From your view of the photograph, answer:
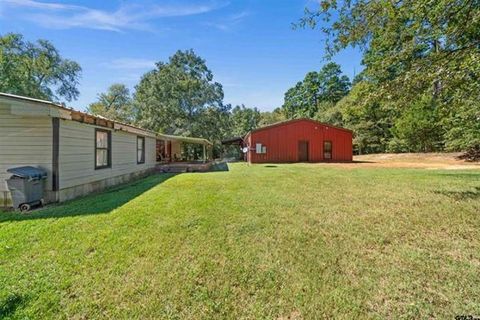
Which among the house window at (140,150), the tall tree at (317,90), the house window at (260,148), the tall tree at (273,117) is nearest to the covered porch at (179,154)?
the house window at (140,150)

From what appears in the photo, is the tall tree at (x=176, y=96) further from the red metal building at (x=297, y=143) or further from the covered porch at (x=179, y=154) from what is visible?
the red metal building at (x=297, y=143)

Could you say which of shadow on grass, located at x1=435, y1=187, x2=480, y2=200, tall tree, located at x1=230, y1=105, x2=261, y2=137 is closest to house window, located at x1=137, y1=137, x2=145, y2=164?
shadow on grass, located at x1=435, y1=187, x2=480, y2=200

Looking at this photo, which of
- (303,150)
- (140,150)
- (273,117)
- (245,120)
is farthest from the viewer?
(273,117)

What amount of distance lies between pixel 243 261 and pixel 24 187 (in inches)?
196

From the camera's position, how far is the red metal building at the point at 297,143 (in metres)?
22.3

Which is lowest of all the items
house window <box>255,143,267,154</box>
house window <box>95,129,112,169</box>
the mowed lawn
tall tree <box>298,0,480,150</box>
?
the mowed lawn

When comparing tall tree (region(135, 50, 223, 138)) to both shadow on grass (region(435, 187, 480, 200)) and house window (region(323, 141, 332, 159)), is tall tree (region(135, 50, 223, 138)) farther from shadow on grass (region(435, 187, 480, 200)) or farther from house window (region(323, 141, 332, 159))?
shadow on grass (region(435, 187, 480, 200))

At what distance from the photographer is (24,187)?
5574 mm

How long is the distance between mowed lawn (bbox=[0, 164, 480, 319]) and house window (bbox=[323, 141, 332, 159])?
694 inches

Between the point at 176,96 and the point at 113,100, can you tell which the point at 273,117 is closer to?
the point at 176,96

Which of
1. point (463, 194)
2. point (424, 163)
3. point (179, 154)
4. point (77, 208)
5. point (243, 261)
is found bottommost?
point (243, 261)

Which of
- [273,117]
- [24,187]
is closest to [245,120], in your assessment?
[273,117]

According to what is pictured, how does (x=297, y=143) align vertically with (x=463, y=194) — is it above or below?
above

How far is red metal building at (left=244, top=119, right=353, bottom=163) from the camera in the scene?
22.3 meters
